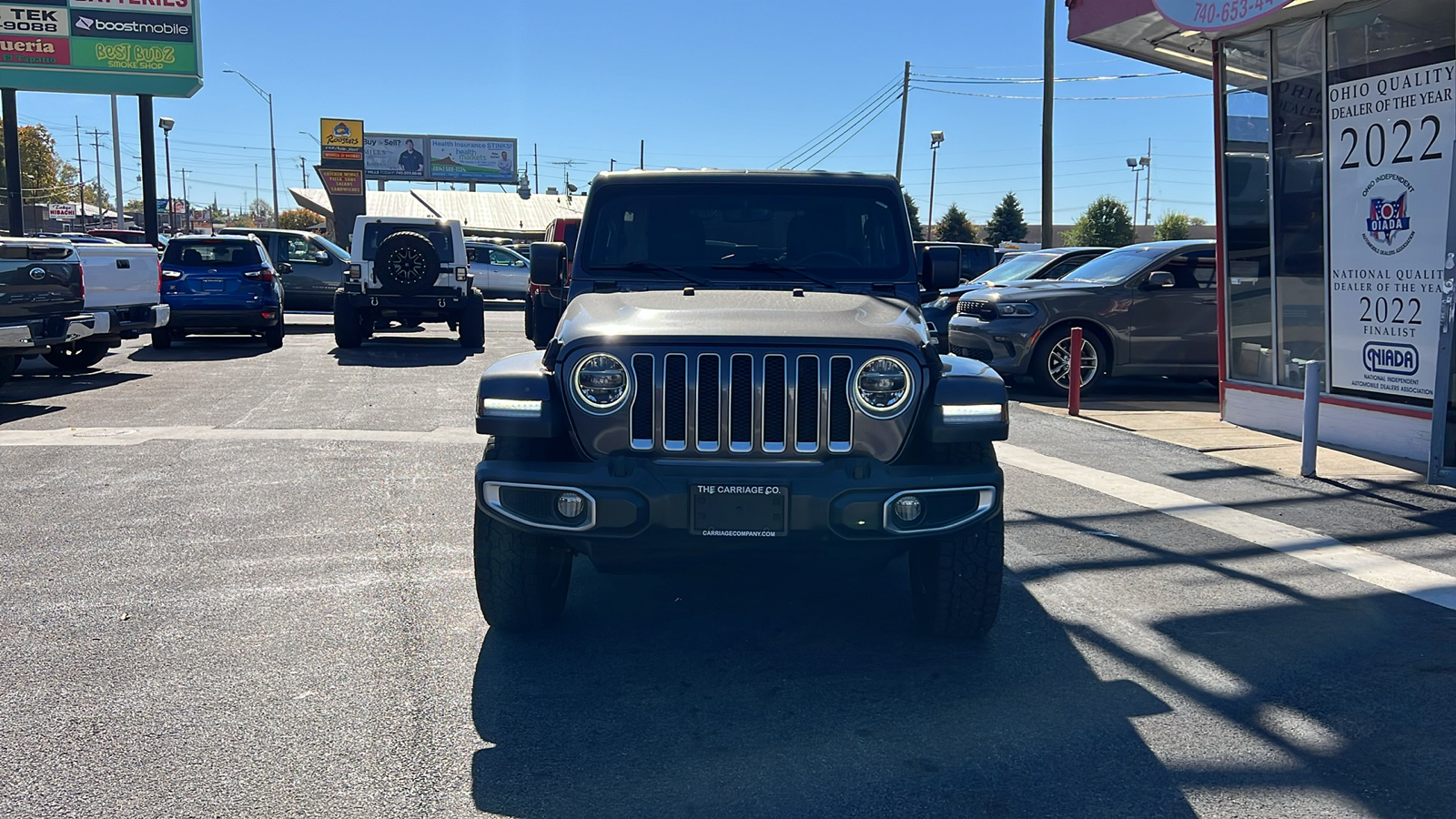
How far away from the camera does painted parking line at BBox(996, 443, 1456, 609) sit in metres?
5.91

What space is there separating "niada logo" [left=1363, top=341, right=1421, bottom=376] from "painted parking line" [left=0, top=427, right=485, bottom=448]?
7.00 metres

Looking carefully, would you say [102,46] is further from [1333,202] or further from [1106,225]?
[1106,225]

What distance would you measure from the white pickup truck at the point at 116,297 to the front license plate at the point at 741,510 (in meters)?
11.3

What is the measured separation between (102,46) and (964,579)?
29.6 meters

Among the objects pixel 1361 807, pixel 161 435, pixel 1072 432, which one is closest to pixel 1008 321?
pixel 1072 432

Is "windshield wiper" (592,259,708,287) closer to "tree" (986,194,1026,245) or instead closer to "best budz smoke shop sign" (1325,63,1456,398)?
"best budz smoke shop sign" (1325,63,1456,398)

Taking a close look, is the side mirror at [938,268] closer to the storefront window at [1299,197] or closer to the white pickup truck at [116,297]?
the storefront window at [1299,197]

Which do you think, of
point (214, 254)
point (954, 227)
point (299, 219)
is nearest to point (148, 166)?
point (214, 254)

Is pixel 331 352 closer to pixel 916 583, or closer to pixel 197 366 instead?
pixel 197 366

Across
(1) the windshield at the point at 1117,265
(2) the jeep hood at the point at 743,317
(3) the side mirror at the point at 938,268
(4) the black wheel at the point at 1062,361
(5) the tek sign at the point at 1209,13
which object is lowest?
(4) the black wheel at the point at 1062,361

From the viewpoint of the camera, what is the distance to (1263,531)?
701 cm

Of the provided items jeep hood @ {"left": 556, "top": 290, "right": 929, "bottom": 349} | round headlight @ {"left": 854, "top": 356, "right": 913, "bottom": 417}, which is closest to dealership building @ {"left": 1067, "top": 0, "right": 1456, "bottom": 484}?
jeep hood @ {"left": 556, "top": 290, "right": 929, "bottom": 349}

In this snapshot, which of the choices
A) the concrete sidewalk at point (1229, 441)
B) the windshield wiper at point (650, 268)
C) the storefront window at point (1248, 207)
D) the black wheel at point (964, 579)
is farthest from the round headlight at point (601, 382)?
the storefront window at point (1248, 207)

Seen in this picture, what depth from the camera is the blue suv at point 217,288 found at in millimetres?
17719
